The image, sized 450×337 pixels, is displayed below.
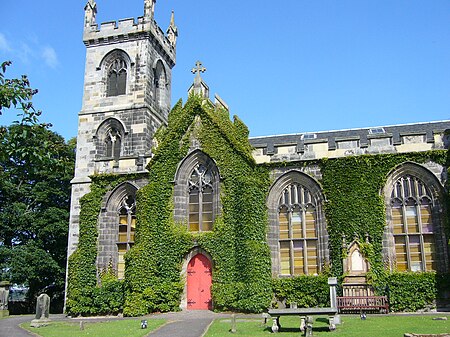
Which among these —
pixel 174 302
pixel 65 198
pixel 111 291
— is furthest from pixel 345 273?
pixel 65 198

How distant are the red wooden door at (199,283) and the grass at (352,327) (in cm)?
430

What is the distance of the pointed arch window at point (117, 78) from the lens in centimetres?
3100

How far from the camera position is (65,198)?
3675 cm

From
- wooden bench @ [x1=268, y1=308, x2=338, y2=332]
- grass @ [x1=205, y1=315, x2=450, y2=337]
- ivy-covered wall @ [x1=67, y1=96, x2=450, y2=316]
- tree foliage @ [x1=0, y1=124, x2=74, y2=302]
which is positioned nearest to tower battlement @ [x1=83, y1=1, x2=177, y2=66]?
tree foliage @ [x1=0, y1=124, x2=74, y2=302]

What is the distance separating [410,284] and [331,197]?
4935mm

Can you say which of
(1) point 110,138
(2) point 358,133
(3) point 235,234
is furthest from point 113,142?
(2) point 358,133

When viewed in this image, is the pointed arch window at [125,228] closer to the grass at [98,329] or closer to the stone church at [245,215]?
the stone church at [245,215]

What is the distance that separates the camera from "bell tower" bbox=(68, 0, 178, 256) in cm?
2950

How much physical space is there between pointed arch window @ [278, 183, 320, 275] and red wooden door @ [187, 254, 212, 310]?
11.4 ft

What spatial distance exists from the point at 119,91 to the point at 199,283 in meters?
13.8

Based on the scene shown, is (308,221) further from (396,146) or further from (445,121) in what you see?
(445,121)

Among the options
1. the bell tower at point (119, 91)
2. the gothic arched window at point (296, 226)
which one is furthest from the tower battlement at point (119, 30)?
the gothic arched window at point (296, 226)

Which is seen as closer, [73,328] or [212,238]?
[73,328]

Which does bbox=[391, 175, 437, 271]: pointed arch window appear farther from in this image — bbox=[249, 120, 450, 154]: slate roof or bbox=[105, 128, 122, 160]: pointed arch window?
bbox=[105, 128, 122, 160]: pointed arch window
